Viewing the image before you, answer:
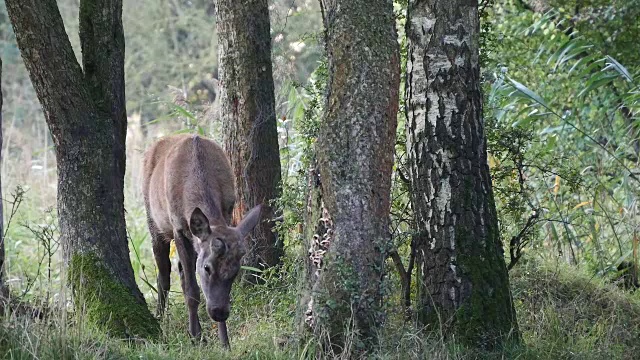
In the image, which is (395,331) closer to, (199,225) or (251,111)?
(199,225)

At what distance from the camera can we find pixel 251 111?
30.0 ft

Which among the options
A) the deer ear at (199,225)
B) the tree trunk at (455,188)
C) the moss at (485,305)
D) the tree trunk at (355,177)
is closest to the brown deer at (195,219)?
the deer ear at (199,225)

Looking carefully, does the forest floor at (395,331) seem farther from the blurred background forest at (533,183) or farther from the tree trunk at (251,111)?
the tree trunk at (251,111)

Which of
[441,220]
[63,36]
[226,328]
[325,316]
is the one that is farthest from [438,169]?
[63,36]

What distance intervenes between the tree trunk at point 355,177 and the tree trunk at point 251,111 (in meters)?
2.70

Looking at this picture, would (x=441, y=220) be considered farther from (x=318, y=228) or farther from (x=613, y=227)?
(x=613, y=227)

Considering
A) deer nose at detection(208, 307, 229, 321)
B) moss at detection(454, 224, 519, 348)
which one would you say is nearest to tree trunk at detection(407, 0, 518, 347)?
moss at detection(454, 224, 519, 348)

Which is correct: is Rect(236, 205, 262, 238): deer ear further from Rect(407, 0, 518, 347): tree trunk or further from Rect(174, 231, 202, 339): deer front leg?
Rect(407, 0, 518, 347): tree trunk

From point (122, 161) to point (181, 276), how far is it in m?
2.14

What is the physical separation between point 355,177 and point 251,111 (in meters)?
3.01

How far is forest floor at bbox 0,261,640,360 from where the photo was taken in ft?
18.8

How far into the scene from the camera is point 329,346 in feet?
20.6

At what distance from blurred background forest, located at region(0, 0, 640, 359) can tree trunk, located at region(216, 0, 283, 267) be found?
40cm

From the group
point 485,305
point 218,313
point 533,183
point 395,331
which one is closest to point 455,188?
point 485,305
